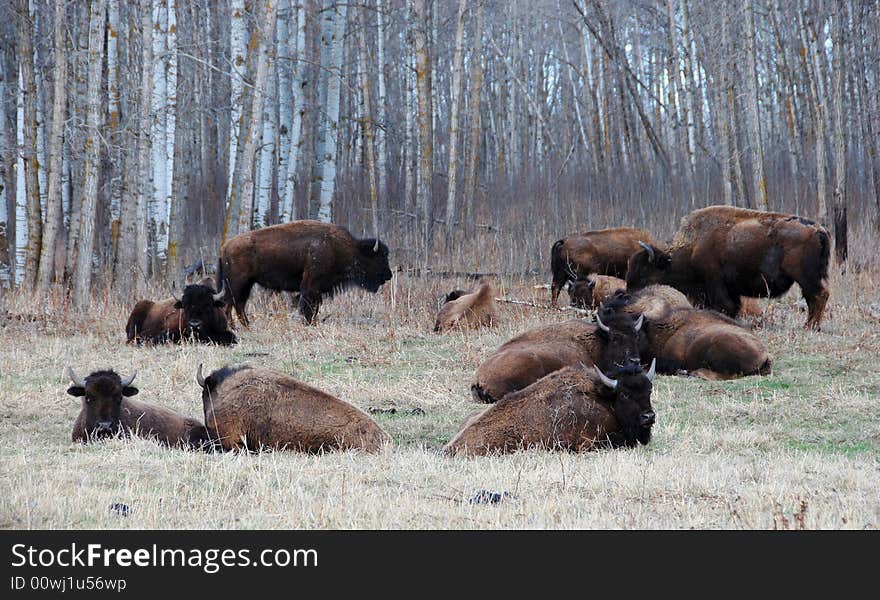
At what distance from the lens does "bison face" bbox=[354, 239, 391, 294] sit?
20.1 metres

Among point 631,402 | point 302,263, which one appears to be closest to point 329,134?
point 302,263

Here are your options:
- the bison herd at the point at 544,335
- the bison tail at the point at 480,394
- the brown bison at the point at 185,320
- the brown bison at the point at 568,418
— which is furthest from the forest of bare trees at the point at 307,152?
the brown bison at the point at 568,418

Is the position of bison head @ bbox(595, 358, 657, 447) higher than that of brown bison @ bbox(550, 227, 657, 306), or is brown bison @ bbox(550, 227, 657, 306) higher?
brown bison @ bbox(550, 227, 657, 306)

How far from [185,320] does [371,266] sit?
194 inches

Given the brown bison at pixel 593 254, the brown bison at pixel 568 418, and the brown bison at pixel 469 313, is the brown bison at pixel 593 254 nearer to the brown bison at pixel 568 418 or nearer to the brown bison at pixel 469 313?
the brown bison at pixel 469 313

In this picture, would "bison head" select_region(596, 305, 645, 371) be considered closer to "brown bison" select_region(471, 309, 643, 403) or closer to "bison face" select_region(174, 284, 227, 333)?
"brown bison" select_region(471, 309, 643, 403)

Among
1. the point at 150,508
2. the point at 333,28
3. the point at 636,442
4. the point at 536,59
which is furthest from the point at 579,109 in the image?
the point at 150,508

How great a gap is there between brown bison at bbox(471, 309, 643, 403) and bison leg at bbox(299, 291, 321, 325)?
779 centimetres

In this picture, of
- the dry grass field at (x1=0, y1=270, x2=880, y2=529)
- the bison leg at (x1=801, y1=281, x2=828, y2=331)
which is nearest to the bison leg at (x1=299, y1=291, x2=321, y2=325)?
the dry grass field at (x1=0, y1=270, x2=880, y2=529)

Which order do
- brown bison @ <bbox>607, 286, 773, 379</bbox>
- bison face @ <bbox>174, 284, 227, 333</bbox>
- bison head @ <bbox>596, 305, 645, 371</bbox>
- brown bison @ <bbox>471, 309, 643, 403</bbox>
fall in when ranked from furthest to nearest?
bison face @ <bbox>174, 284, 227, 333</bbox> → brown bison @ <bbox>607, 286, 773, 379</bbox> → bison head @ <bbox>596, 305, 645, 371</bbox> → brown bison @ <bbox>471, 309, 643, 403</bbox>

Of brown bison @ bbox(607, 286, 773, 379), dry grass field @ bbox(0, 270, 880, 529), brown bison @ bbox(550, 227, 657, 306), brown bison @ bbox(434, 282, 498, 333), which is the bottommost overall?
dry grass field @ bbox(0, 270, 880, 529)

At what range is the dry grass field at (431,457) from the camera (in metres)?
5.99

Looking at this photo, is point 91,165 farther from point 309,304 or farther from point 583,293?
point 583,293

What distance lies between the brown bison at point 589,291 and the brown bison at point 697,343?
184 inches
